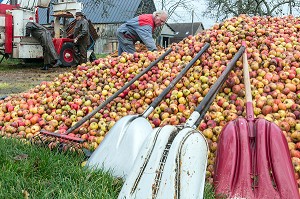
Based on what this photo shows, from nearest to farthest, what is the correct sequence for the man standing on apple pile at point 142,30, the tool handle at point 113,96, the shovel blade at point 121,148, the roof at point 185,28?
the shovel blade at point 121,148, the tool handle at point 113,96, the man standing on apple pile at point 142,30, the roof at point 185,28

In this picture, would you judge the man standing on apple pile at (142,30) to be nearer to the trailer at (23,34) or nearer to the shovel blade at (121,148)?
the shovel blade at (121,148)

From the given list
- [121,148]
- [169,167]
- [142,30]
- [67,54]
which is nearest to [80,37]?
[67,54]

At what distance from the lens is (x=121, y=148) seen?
2.71 metres

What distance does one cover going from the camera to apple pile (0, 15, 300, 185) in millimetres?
3330

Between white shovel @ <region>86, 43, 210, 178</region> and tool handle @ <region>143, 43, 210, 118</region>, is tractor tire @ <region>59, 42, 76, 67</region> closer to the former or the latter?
tool handle @ <region>143, 43, 210, 118</region>

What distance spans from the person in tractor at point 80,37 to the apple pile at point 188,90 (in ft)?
22.7

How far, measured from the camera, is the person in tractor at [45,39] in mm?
11383

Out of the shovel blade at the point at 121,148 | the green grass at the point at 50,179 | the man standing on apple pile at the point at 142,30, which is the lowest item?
the green grass at the point at 50,179

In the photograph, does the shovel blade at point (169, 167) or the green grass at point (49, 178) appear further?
the green grass at point (49, 178)

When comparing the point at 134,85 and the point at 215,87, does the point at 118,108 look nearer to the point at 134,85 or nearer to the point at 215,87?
the point at 134,85

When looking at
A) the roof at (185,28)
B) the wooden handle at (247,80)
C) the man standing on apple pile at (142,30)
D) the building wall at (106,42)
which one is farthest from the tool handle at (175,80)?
the roof at (185,28)

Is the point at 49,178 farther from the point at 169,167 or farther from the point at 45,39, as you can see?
the point at 45,39

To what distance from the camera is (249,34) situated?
452 centimetres

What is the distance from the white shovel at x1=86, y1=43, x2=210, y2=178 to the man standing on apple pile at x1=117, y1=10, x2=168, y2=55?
398cm
